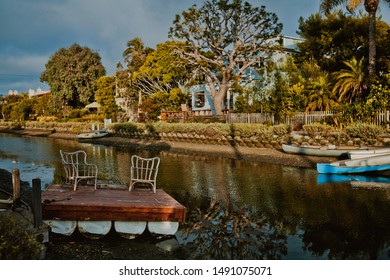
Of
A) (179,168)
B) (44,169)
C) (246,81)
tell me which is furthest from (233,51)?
(44,169)

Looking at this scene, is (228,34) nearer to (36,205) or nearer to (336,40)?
(336,40)

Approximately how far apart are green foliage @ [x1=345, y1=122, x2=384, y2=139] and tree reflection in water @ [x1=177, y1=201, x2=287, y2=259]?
40.4 feet

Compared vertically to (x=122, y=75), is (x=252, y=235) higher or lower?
lower

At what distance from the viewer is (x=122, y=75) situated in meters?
44.4

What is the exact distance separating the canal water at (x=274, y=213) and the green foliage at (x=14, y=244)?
299cm

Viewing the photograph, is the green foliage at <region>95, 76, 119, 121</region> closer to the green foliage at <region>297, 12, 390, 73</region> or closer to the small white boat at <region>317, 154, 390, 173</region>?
the green foliage at <region>297, 12, 390, 73</region>

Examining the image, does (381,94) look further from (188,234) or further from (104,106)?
(104,106)

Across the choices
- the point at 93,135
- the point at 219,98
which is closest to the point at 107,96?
the point at 93,135

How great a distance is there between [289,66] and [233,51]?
5.09m

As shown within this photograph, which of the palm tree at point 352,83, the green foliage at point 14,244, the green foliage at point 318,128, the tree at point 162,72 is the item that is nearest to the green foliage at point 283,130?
the green foliage at point 318,128

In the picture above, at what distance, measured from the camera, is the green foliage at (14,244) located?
461cm

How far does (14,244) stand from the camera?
15.7 feet

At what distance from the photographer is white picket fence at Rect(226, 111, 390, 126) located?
814 inches

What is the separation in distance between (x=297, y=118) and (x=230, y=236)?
733 inches
